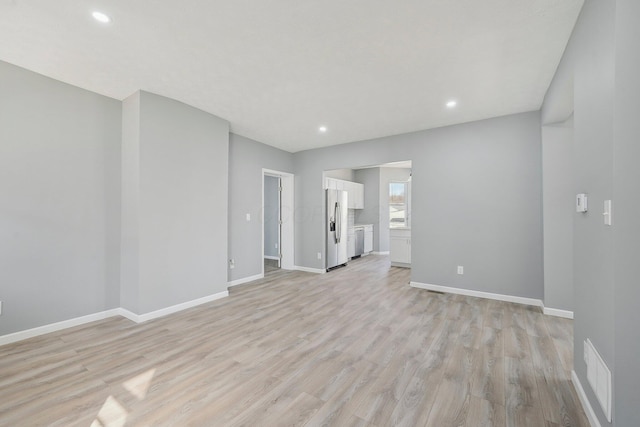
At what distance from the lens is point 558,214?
3.19 m

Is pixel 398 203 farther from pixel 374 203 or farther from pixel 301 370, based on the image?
pixel 301 370

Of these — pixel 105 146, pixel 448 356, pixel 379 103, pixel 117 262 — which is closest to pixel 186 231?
pixel 117 262

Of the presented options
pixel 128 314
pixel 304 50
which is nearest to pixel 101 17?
pixel 304 50

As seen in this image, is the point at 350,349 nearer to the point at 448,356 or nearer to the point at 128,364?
the point at 448,356

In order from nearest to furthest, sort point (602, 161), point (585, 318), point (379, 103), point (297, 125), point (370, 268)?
1. point (602, 161)
2. point (585, 318)
3. point (379, 103)
4. point (297, 125)
5. point (370, 268)

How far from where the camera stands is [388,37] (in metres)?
2.11

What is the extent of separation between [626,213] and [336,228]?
4.84 meters

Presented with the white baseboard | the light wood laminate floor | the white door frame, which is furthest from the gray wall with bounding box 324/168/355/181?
the white baseboard

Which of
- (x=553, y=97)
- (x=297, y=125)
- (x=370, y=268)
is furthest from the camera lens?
(x=370, y=268)

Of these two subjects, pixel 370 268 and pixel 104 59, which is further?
pixel 370 268

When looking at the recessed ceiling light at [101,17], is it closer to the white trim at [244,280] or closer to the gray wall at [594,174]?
the gray wall at [594,174]

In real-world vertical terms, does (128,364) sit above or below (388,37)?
below

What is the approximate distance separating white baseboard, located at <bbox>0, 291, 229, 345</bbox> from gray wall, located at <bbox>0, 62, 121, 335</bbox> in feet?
0.18

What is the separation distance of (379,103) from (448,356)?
9.64 feet
